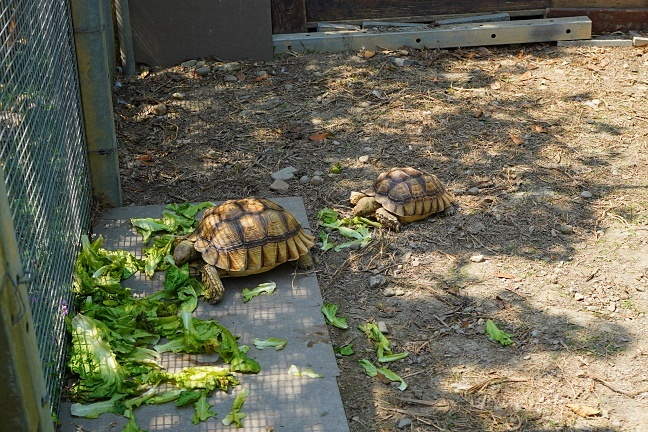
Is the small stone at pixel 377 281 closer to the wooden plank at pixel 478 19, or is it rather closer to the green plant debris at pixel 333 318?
the green plant debris at pixel 333 318

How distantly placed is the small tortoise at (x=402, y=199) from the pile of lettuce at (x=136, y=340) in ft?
4.86

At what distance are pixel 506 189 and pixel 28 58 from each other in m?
3.73

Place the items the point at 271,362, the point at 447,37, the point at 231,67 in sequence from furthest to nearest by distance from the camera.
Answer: the point at 447,37 < the point at 231,67 < the point at 271,362

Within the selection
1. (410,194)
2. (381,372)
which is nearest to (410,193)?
(410,194)

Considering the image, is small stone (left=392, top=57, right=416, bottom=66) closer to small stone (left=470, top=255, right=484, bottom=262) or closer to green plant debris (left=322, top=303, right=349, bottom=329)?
small stone (left=470, top=255, right=484, bottom=262)

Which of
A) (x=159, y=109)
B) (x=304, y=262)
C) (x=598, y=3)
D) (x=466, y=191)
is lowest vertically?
(x=304, y=262)

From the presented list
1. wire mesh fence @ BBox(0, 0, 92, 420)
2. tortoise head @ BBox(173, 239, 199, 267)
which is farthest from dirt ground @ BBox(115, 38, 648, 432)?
wire mesh fence @ BBox(0, 0, 92, 420)

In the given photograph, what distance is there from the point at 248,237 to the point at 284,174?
1700 millimetres

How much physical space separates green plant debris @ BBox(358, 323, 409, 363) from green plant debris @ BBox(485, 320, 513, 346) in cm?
52

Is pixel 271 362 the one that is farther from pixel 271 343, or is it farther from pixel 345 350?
pixel 345 350

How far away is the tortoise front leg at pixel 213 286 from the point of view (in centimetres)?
495

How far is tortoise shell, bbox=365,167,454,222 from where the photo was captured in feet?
19.3

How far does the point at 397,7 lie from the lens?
9.57 meters

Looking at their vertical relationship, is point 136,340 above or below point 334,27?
below
